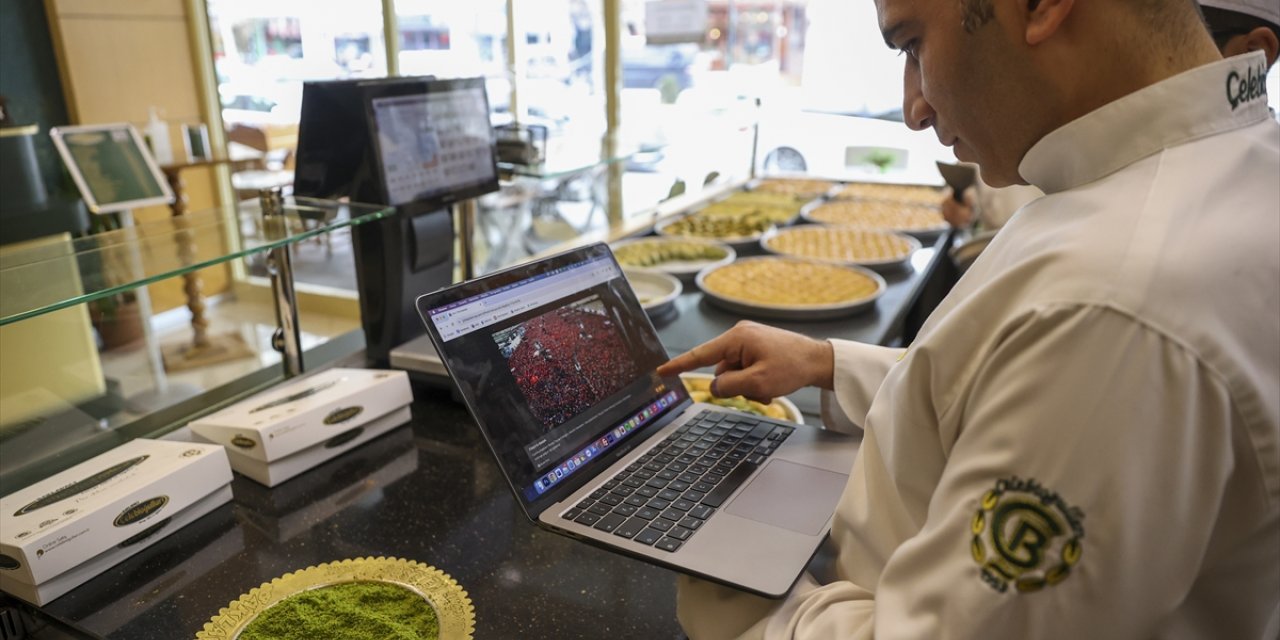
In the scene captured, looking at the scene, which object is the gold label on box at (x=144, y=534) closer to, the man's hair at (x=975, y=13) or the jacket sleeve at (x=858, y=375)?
the jacket sleeve at (x=858, y=375)

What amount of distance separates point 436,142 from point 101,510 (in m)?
0.80

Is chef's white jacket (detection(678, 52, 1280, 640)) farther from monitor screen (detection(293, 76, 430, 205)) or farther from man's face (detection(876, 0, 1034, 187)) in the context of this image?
monitor screen (detection(293, 76, 430, 205))

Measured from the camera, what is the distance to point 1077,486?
18.8 inches

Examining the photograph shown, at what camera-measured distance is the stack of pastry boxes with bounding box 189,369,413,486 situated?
3.46 feet

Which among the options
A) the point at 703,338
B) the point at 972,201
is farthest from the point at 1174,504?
the point at 972,201

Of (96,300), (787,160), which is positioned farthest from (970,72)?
(787,160)

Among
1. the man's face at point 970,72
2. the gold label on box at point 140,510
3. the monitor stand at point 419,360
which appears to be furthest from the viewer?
the monitor stand at point 419,360

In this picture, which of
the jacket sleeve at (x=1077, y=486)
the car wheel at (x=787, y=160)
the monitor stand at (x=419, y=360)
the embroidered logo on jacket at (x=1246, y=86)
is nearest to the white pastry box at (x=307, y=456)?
the monitor stand at (x=419, y=360)

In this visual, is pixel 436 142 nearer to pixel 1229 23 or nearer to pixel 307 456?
pixel 307 456

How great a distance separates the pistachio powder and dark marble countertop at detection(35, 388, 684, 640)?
2.4 inches

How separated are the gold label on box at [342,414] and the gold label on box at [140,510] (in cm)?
23

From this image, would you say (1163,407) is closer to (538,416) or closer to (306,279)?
(538,416)

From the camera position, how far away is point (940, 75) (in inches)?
24.5

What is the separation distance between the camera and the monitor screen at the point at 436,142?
1.36 m
